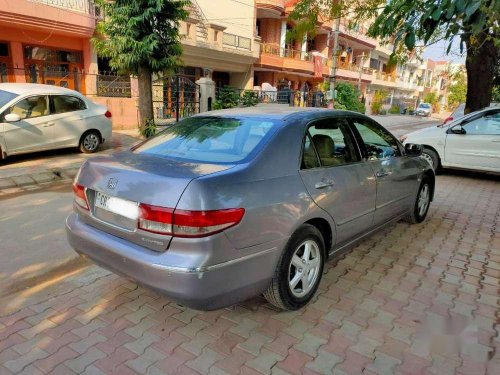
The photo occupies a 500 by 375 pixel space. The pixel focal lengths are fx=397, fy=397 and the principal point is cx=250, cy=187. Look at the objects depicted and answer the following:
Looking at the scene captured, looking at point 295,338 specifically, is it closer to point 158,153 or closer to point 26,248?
point 158,153

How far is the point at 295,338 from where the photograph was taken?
2.80 meters

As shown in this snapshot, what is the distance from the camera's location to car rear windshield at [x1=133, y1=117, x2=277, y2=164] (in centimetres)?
296

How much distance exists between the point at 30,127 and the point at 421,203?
740 centimetres

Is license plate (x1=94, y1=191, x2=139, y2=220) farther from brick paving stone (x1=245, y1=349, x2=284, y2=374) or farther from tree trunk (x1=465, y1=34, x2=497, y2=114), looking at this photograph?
tree trunk (x1=465, y1=34, x2=497, y2=114)

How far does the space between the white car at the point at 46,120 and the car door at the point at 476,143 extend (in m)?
7.97

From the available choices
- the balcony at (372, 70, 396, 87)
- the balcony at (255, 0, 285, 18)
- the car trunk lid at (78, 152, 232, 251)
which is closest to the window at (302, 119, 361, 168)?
the car trunk lid at (78, 152, 232, 251)

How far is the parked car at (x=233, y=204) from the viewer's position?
7.93 feet

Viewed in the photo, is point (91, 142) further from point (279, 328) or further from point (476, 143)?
point (476, 143)

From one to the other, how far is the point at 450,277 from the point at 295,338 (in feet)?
6.23

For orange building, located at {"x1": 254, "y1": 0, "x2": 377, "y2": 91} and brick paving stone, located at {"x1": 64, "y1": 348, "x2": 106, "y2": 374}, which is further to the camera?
orange building, located at {"x1": 254, "y1": 0, "x2": 377, "y2": 91}

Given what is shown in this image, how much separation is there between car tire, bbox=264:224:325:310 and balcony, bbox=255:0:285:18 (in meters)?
23.9

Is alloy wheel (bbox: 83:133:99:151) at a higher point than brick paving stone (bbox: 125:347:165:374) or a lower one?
higher

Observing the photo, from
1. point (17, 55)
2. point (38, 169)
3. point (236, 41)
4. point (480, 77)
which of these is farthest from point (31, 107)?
point (236, 41)

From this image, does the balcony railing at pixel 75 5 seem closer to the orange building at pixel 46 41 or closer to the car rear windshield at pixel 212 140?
the orange building at pixel 46 41
